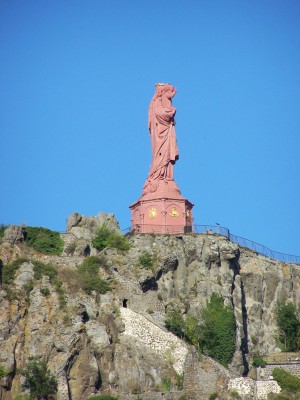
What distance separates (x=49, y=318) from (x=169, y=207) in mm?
17018

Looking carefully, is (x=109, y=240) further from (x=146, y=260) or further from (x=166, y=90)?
(x=166, y=90)

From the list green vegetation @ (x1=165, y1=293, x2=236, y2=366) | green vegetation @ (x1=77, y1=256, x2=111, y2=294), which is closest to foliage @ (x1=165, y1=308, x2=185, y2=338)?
green vegetation @ (x1=165, y1=293, x2=236, y2=366)

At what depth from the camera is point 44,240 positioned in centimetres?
10206

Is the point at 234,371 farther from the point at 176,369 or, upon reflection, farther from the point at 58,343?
the point at 58,343

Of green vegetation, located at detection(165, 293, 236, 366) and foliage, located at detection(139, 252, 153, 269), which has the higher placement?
foliage, located at detection(139, 252, 153, 269)

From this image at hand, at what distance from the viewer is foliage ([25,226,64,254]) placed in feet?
334

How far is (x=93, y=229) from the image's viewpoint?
105 metres

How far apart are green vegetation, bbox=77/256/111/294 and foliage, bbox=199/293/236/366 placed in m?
7.51

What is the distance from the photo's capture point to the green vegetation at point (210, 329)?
320 ft

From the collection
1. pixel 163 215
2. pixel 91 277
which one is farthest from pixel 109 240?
pixel 163 215

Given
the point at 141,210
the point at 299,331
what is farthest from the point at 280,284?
the point at 141,210

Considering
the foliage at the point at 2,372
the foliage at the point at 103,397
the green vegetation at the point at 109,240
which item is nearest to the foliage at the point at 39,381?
the foliage at the point at 2,372

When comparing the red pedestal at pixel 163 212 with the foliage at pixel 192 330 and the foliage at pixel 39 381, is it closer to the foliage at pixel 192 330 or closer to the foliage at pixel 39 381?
the foliage at pixel 192 330

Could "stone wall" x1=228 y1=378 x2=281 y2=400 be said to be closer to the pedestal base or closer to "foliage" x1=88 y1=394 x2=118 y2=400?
"foliage" x1=88 y1=394 x2=118 y2=400
